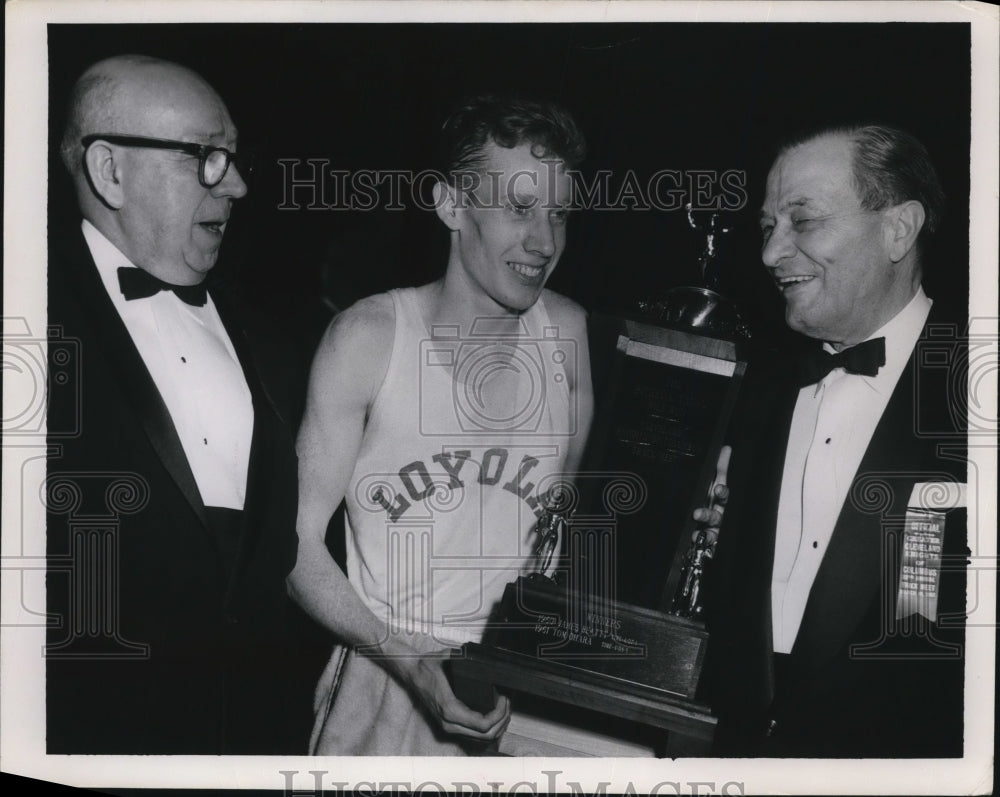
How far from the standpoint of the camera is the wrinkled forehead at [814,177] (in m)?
3.40

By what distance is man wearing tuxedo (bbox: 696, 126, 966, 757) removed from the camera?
11.2 feet

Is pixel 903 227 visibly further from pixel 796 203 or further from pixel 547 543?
pixel 547 543

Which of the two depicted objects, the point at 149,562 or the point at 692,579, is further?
the point at 149,562

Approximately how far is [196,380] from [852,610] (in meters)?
2.03

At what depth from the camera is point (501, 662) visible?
132 inches

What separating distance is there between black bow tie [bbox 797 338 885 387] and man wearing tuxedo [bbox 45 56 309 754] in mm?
1507

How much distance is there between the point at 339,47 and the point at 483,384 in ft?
3.59

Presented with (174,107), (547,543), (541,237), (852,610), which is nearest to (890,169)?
(541,237)

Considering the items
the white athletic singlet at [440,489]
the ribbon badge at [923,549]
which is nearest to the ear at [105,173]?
the white athletic singlet at [440,489]

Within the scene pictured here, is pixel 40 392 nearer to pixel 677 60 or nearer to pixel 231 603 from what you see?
pixel 231 603

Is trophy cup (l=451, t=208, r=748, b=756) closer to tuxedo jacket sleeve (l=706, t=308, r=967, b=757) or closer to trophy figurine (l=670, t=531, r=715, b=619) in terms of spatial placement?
trophy figurine (l=670, t=531, r=715, b=619)

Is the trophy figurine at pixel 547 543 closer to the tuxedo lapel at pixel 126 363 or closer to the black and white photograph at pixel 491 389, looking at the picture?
the black and white photograph at pixel 491 389

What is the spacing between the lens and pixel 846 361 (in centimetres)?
338

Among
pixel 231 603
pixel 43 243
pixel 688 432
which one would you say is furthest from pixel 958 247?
pixel 43 243
